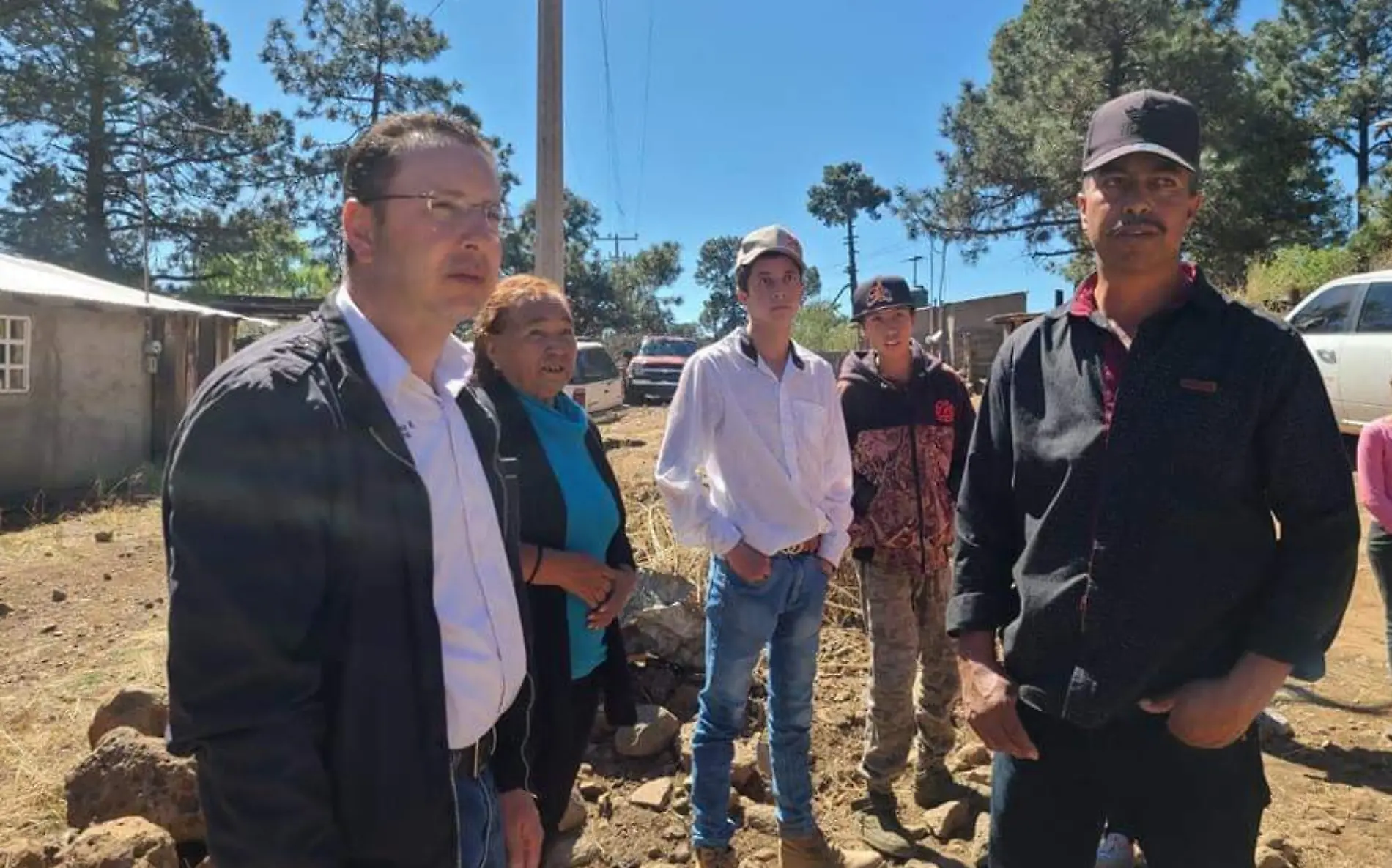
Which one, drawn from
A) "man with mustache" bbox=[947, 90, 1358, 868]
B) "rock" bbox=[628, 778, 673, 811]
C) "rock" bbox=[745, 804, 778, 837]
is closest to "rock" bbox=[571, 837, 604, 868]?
"rock" bbox=[628, 778, 673, 811]

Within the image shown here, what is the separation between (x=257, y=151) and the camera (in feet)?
82.7

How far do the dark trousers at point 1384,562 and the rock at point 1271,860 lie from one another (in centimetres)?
141

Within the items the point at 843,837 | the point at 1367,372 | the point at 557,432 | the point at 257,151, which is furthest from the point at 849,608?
the point at 257,151

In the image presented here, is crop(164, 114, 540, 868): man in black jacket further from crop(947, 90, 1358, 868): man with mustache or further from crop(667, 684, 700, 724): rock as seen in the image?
crop(667, 684, 700, 724): rock

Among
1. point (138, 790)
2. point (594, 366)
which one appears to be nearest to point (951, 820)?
point (138, 790)

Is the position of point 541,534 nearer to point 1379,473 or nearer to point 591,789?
point 591,789

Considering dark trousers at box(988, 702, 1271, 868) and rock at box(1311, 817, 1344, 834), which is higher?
dark trousers at box(988, 702, 1271, 868)

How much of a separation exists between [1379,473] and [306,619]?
4200 mm

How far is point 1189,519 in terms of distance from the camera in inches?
61.6

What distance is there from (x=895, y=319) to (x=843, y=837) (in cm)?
193

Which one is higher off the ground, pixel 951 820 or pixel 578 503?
pixel 578 503

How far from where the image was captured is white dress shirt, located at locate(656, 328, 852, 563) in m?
2.83

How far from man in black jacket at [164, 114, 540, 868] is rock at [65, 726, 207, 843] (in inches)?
65.8

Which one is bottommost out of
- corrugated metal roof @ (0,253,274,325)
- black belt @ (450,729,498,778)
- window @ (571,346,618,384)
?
black belt @ (450,729,498,778)
